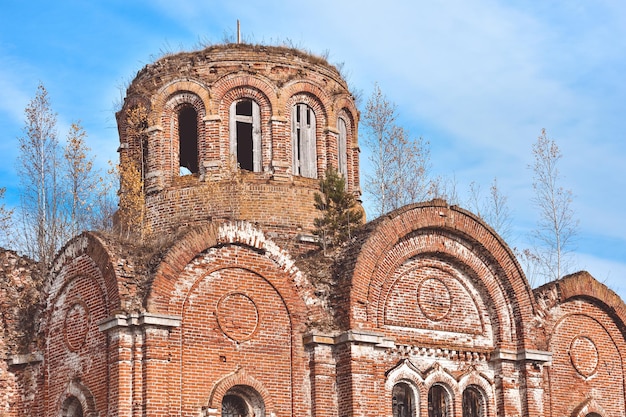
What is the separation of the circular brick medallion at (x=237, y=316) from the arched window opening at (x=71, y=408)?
302cm

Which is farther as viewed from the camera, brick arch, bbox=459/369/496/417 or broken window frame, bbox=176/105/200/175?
broken window frame, bbox=176/105/200/175

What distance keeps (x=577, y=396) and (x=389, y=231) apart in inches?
223

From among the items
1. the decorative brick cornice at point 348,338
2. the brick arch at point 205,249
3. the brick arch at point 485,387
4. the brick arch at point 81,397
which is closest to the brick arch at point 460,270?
the brick arch at point 485,387

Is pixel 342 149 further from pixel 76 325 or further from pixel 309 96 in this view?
pixel 76 325

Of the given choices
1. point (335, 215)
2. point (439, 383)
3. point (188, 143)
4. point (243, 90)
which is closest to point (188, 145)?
point (188, 143)

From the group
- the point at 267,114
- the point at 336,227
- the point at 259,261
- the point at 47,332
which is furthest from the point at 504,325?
the point at 47,332

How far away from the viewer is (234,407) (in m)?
17.2

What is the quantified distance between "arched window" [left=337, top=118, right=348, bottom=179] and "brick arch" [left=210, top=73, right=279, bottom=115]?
191 centimetres

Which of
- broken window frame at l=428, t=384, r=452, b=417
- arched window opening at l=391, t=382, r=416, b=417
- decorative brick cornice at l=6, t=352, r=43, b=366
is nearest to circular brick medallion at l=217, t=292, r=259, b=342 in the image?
arched window opening at l=391, t=382, r=416, b=417

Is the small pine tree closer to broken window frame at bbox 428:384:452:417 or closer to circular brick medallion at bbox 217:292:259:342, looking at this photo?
circular brick medallion at bbox 217:292:259:342

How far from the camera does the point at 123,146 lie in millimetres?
22453

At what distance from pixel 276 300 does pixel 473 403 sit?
178 inches

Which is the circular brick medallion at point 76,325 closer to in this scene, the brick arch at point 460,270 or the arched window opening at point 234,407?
the arched window opening at point 234,407

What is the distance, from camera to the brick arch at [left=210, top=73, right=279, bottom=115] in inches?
838
